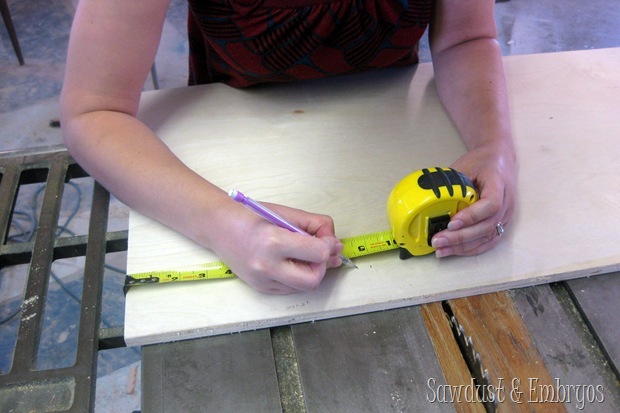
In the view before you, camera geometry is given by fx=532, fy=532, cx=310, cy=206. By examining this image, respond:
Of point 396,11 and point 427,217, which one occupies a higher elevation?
point 396,11

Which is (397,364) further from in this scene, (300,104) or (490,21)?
(490,21)

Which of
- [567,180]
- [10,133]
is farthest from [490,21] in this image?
[10,133]

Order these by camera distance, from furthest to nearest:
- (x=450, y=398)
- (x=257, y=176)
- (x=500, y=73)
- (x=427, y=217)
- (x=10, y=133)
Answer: (x=10, y=133)
(x=500, y=73)
(x=257, y=176)
(x=427, y=217)
(x=450, y=398)

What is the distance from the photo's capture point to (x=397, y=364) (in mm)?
850

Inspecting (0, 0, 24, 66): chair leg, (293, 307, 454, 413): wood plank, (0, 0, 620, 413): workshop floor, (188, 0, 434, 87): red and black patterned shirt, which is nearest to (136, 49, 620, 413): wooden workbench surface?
(293, 307, 454, 413): wood plank

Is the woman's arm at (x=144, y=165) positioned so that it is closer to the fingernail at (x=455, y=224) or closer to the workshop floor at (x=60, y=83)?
the fingernail at (x=455, y=224)

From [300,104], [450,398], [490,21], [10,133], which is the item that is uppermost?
[490,21]

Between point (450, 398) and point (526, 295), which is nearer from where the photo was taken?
point (450, 398)

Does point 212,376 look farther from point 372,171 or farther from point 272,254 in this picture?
point 372,171

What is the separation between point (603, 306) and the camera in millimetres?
946

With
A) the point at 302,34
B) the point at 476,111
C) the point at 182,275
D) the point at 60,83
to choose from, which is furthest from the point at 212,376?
the point at 60,83

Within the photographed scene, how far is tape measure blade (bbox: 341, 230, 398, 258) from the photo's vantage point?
0.97m

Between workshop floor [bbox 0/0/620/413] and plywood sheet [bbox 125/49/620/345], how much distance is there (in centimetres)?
113

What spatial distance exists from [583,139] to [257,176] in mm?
736
